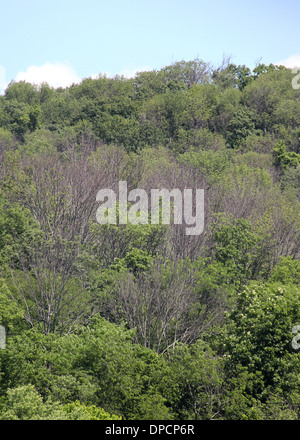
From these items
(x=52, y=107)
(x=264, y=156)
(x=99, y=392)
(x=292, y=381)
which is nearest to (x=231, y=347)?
(x=292, y=381)

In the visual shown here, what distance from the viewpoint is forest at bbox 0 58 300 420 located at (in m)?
25.6

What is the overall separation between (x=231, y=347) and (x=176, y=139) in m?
55.2

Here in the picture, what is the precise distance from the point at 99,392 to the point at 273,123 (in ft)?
206

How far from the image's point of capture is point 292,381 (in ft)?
81.7

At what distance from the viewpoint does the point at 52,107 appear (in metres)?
89.8

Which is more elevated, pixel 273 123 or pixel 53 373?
pixel 273 123

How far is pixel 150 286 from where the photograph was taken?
33.3m

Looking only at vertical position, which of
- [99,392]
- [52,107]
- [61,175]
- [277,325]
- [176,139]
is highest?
[52,107]

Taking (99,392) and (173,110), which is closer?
(99,392)

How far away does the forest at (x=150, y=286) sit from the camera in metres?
25.6

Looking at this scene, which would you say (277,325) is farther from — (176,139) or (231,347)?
(176,139)
